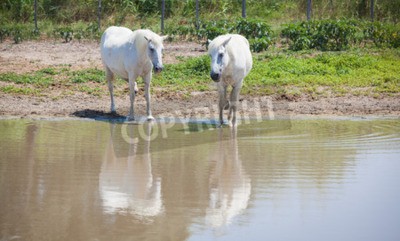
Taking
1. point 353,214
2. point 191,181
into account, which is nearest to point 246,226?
point 353,214

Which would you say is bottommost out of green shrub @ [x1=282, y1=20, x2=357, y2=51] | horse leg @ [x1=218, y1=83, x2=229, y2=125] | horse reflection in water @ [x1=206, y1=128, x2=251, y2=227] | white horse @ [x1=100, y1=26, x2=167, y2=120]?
horse reflection in water @ [x1=206, y1=128, x2=251, y2=227]

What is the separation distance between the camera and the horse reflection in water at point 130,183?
721 centimetres

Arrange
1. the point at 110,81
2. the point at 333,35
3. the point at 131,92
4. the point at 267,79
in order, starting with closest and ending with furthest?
the point at 131,92
the point at 110,81
the point at 267,79
the point at 333,35

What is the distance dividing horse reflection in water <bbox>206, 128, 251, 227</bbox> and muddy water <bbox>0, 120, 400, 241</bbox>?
1 centimetres

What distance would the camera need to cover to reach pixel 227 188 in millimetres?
8117

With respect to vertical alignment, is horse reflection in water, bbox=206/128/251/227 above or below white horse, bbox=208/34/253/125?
below

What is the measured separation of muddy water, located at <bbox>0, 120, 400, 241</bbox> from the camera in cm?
657

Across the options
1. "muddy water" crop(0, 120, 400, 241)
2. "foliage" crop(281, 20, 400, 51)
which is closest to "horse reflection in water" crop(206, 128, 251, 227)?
"muddy water" crop(0, 120, 400, 241)

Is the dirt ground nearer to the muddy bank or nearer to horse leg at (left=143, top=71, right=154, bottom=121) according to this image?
the muddy bank

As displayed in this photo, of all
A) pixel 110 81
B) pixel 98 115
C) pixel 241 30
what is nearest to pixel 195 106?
pixel 110 81

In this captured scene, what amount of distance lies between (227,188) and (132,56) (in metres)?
6.07

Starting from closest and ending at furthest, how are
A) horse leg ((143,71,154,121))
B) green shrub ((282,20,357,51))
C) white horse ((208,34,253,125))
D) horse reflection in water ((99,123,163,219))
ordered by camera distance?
horse reflection in water ((99,123,163,219)) → white horse ((208,34,253,125)) → horse leg ((143,71,154,121)) → green shrub ((282,20,357,51))

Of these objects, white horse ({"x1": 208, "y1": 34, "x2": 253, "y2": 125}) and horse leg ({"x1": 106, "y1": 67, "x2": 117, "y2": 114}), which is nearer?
white horse ({"x1": 208, "y1": 34, "x2": 253, "y2": 125})

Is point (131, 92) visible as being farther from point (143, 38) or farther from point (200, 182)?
point (200, 182)
